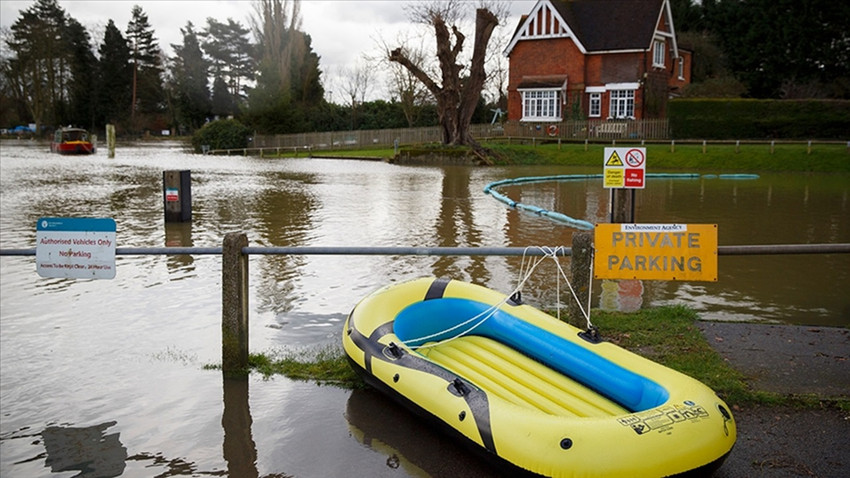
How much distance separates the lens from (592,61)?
4509 cm

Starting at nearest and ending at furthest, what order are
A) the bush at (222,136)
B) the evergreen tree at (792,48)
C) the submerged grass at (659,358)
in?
the submerged grass at (659,358) → the evergreen tree at (792,48) → the bush at (222,136)

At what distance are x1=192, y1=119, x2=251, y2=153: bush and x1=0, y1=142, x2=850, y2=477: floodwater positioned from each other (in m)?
32.3

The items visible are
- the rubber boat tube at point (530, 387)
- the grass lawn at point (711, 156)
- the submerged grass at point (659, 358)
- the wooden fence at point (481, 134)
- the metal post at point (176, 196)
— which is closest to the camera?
the rubber boat tube at point (530, 387)

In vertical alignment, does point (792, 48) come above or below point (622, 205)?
above

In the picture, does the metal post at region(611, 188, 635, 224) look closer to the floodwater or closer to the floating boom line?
the floodwater

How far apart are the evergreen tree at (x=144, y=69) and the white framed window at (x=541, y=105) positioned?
46.9 m

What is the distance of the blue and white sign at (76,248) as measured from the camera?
19.4 ft

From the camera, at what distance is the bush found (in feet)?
176

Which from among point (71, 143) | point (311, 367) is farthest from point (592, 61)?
point (311, 367)

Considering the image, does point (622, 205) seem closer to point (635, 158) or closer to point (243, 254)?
point (635, 158)

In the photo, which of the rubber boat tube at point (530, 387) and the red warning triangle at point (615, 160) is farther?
the red warning triangle at point (615, 160)

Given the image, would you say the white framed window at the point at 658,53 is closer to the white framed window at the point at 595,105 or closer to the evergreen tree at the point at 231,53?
the white framed window at the point at 595,105

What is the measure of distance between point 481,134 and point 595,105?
7.06 m

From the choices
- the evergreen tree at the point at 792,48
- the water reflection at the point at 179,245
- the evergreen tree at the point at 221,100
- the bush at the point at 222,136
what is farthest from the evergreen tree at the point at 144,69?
the water reflection at the point at 179,245
